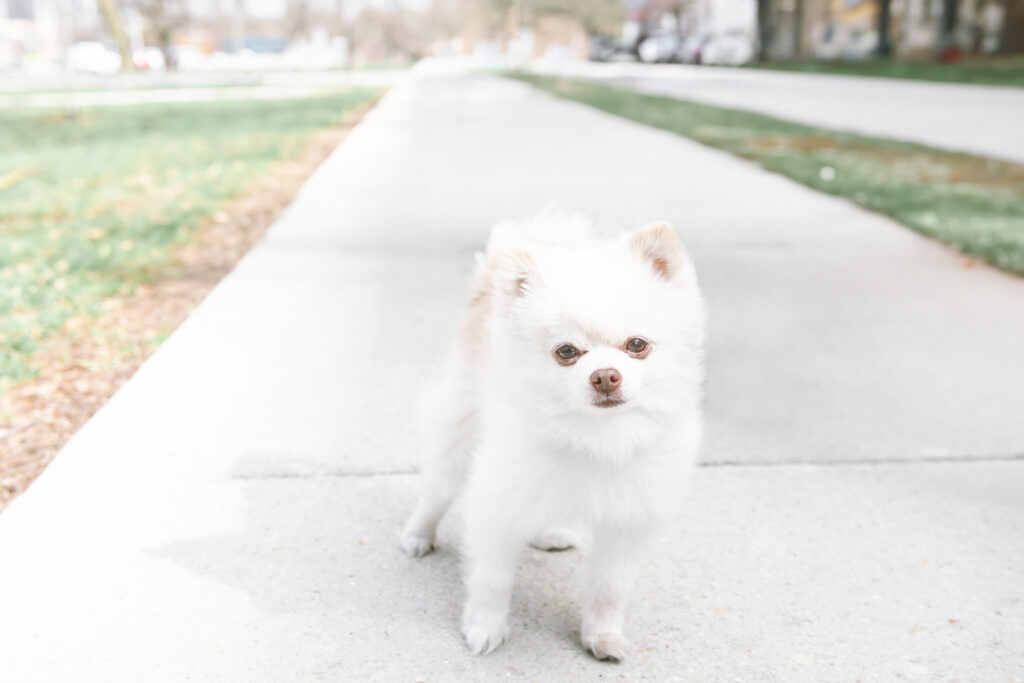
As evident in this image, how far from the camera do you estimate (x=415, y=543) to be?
3.25 metres

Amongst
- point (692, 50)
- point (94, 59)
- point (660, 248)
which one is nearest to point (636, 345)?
point (660, 248)

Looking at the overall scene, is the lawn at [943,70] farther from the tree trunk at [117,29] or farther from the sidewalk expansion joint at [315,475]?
the tree trunk at [117,29]

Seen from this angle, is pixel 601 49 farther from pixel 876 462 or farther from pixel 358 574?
pixel 358 574

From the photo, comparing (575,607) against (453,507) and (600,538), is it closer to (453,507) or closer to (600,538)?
(600,538)

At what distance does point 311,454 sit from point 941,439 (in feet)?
8.43

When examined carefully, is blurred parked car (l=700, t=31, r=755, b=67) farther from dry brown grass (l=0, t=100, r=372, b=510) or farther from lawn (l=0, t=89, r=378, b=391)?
dry brown grass (l=0, t=100, r=372, b=510)

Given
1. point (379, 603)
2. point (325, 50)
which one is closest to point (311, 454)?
point (379, 603)

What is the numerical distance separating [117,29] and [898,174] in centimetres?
4447

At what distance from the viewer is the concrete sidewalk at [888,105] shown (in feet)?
50.3

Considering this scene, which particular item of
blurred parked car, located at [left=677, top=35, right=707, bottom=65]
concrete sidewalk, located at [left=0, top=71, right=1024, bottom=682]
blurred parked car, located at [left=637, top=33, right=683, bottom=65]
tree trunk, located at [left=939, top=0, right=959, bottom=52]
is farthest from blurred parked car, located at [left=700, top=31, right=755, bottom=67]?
concrete sidewalk, located at [left=0, top=71, right=1024, bottom=682]

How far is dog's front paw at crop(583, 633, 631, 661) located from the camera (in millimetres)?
2709

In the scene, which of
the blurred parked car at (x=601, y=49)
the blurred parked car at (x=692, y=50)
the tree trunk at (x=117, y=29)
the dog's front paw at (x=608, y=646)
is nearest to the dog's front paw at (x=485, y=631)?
the dog's front paw at (x=608, y=646)

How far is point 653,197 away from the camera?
9.91m

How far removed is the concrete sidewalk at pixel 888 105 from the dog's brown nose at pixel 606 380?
12.0 metres
